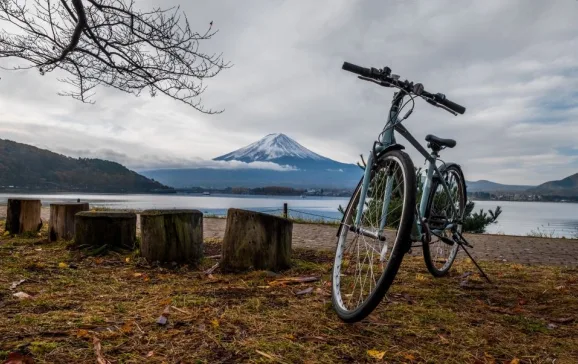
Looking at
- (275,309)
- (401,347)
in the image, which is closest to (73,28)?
(275,309)

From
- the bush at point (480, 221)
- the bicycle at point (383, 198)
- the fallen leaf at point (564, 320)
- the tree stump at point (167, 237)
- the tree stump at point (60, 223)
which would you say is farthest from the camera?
the bush at point (480, 221)

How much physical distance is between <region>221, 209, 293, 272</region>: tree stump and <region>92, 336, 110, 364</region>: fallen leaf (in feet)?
7.17

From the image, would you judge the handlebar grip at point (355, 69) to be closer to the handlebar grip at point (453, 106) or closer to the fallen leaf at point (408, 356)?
the handlebar grip at point (453, 106)

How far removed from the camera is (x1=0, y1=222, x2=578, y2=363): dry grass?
205 cm

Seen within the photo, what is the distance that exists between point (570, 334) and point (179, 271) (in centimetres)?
352

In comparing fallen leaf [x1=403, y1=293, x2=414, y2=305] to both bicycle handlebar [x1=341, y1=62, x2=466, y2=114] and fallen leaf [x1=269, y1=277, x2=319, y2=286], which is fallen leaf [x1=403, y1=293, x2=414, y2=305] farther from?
bicycle handlebar [x1=341, y1=62, x2=466, y2=114]

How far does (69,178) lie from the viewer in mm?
111812

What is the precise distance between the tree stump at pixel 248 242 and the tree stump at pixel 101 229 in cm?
181

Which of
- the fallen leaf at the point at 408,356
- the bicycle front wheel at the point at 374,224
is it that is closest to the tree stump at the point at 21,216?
the bicycle front wheel at the point at 374,224

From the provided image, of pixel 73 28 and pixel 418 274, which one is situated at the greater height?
pixel 73 28

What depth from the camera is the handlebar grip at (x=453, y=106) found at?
10.7ft

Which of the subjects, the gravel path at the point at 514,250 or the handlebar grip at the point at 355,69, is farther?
the gravel path at the point at 514,250

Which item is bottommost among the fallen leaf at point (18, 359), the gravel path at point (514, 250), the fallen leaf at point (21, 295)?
the gravel path at point (514, 250)

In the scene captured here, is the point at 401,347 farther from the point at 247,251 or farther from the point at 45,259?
the point at 45,259
